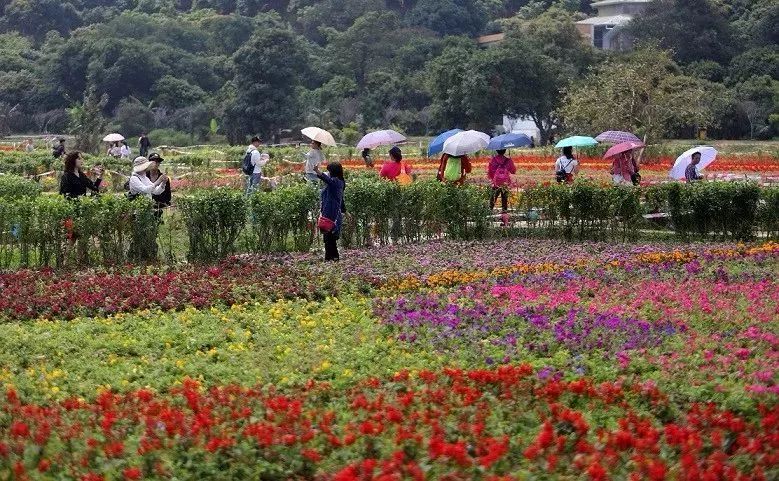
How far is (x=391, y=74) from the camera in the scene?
58812 mm

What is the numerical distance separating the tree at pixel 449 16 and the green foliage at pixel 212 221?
6008 cm

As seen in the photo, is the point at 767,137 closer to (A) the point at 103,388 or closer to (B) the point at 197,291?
(B) the point at 197,291

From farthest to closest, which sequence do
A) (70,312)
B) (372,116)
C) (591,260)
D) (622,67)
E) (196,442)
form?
(372,116), (622,67), (591,260), (70,312), (196,442)

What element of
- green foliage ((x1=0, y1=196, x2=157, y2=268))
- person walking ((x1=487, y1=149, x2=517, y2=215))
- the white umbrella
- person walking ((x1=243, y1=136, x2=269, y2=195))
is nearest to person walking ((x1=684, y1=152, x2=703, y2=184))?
person walking ((x1=487, y1=149, x2=517, y2=215))

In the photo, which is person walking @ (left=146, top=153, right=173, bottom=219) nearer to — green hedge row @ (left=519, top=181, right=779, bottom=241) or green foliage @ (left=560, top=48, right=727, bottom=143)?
green hedge row @ (left=519, top=181, right=779, bottom=241)

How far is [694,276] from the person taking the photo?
39.4 ft

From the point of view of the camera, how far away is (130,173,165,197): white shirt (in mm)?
15086

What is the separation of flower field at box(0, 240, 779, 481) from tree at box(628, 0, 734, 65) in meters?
43.0

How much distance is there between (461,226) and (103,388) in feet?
28.7

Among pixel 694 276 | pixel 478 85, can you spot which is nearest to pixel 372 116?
pixel 478 85

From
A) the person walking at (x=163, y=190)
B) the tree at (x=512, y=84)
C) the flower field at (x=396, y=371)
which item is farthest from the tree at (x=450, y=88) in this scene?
the flower field at (x=396, y=371)

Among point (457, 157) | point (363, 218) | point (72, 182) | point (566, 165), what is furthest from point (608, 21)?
point (72, 182)

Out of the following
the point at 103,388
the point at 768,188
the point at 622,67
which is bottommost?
the point at 103,388

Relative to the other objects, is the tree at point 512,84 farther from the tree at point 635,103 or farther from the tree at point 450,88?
the tree at point 635,103
